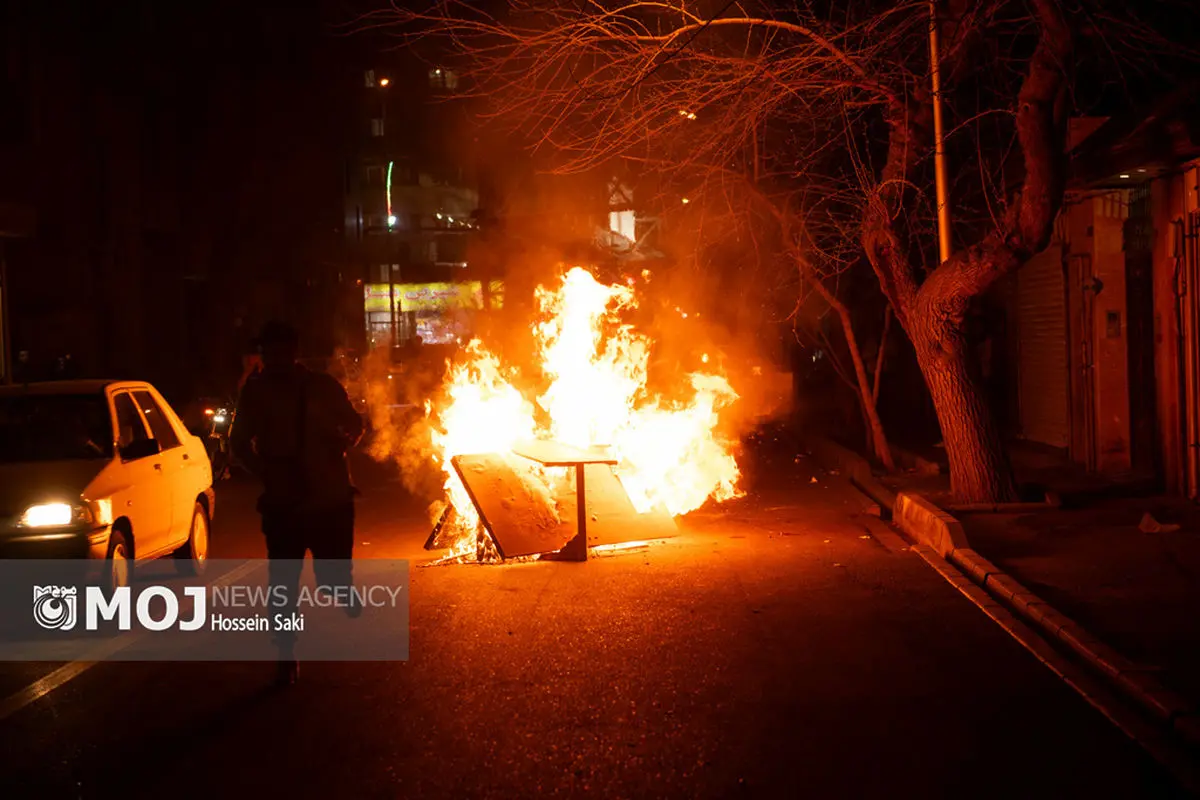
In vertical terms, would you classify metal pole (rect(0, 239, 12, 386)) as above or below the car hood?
above

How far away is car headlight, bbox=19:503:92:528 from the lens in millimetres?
7742

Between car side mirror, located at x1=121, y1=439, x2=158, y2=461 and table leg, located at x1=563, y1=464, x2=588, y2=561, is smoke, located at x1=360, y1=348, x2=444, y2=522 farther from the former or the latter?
car side mirror, located at x1=121, y1=439, x2=158, y2=461

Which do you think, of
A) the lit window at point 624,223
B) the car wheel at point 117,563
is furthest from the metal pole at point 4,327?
the lit window at point 624,223

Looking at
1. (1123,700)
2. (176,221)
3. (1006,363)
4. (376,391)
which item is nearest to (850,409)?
(1006,363)

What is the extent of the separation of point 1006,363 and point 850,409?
141 inches

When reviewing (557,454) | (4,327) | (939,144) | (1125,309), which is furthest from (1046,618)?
(4,327)

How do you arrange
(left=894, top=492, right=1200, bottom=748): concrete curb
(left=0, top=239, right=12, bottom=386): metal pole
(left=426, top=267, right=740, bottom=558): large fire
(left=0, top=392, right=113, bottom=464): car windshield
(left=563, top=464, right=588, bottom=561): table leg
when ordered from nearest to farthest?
(left=894, top=492, right=1200, bottom=748): concrete curb < (left=0, top=392, right=113, bottom=464): car windshield < (left=563, top=464, right=588, bottom=561): table leg < (left=426, top=267, right=740, bottom=558): large fire < (left=0, top=239, right=12, bottom=386): metal pole

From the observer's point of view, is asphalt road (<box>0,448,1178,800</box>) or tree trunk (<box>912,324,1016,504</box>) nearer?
asphalt road (<box>0,448,1178,800</box>)

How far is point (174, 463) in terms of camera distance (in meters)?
9.61

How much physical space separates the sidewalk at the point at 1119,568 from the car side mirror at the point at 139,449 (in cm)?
684

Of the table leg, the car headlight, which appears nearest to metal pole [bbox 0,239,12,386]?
the car headlight

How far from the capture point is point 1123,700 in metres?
5.96

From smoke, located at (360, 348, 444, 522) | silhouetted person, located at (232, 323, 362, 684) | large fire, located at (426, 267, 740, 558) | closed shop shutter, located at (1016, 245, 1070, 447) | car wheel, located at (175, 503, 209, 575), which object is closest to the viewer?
silhouetted person, located at (232, 323, 362, 684)

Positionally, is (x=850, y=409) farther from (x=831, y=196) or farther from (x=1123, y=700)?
(x=1123, y=700)
